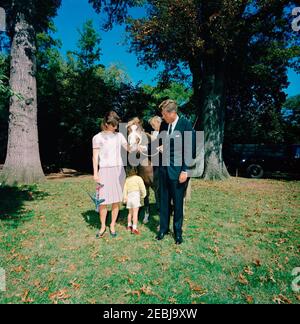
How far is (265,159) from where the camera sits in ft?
60.7

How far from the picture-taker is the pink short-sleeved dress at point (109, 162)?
18.2ft

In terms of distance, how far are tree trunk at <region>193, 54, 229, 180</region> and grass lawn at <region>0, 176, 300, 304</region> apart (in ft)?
25.2

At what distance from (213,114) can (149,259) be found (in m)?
12.5

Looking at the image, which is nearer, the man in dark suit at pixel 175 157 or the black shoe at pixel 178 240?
the man in dark suit at pixel 175 157

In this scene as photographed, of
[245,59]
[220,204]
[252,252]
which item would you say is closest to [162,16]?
[245,59]

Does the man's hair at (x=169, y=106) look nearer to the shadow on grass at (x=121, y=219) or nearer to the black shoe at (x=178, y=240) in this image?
the black shoe at (x=178, y=240)

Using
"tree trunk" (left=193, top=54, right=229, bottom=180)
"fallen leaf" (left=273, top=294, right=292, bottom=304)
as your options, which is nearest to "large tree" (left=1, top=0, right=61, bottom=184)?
"tree trunk" (left=193, top=54, right=229, bottom=180)

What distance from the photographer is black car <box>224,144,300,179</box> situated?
1814 centimetres

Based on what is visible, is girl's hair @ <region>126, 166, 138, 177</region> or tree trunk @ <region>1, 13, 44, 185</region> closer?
girl's hair @ <region>126, 166, 138, 177</region>

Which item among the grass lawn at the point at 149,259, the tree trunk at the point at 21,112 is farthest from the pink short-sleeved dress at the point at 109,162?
the tree trunk at the point at 21,112

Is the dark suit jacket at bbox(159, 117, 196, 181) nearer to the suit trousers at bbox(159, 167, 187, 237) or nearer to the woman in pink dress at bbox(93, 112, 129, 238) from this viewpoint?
the suit trousers at bbox(159, 167, 187, 237)

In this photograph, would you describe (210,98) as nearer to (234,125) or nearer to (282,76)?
(282,76)

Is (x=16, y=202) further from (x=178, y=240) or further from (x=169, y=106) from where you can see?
(x=169, y=106)
